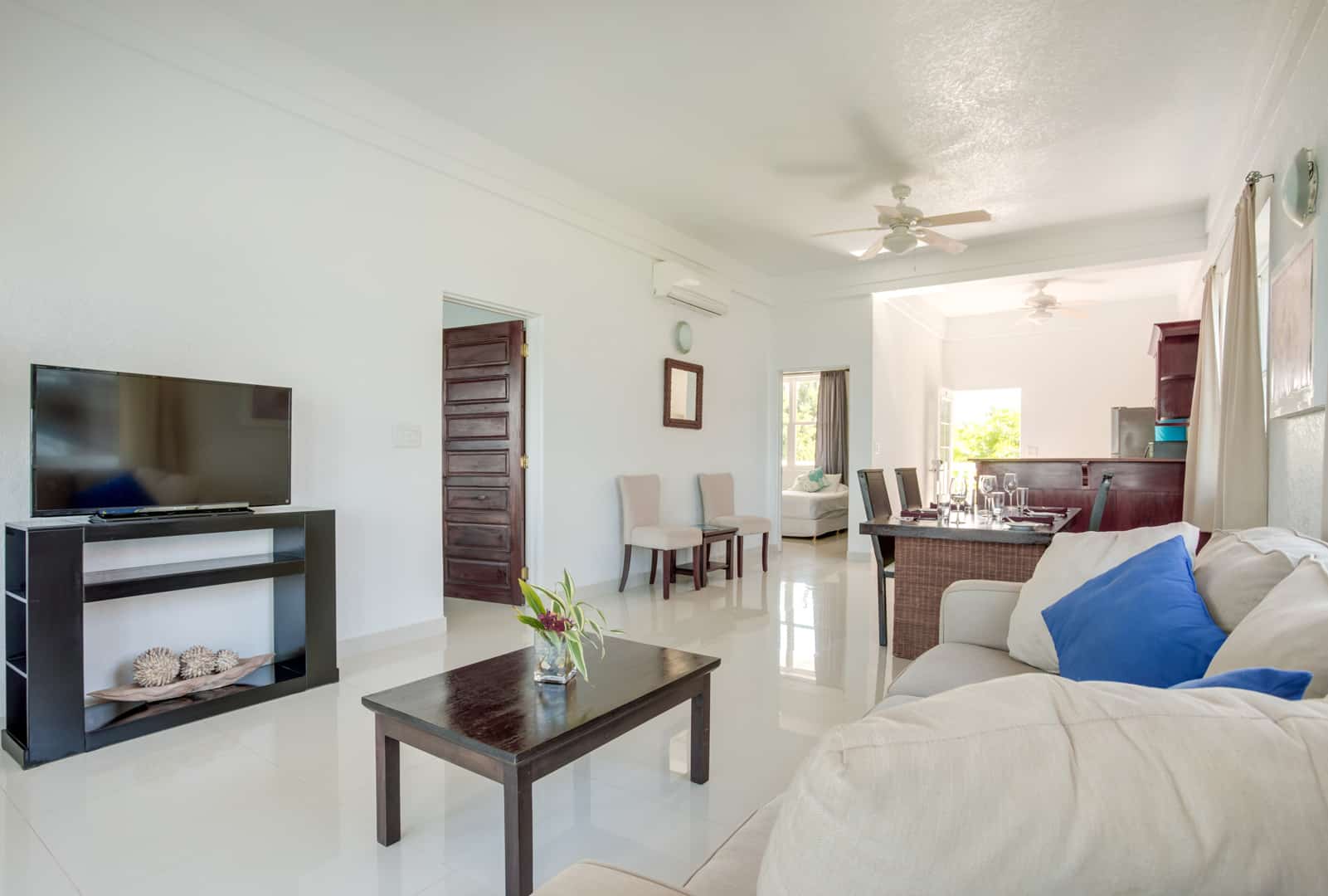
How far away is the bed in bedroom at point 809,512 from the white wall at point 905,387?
102cm

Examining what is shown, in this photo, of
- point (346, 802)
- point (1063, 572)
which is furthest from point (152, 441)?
point (1063, 572)

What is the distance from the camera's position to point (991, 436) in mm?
10125

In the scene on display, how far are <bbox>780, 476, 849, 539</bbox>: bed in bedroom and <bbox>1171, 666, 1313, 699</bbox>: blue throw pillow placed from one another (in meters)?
7.89

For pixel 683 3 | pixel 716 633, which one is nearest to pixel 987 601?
pixel 716 633

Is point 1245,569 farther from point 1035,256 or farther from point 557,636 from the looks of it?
point 1035,256

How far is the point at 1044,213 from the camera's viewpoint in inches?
228

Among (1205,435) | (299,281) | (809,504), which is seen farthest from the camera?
(809,504)

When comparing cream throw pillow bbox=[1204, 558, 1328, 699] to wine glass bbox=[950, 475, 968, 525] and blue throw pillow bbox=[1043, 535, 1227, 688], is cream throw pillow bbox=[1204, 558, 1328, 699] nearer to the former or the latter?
blue throw pillow bbox=[1043, 535, 1227, 688]

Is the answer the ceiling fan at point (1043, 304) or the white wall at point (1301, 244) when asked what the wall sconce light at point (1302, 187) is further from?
the ceiling fan at point (1043, 304)

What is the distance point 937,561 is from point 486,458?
10.1 ft

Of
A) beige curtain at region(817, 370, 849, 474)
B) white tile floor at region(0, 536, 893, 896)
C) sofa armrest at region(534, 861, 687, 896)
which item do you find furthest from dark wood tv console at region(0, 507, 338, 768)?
beige curtain at region(817, 370, 849, 474)

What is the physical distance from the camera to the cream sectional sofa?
18.0 inches

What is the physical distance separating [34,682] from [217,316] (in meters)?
1.58

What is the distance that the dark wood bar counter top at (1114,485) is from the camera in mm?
5547
